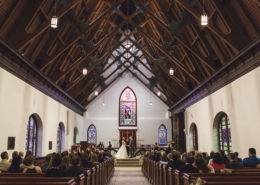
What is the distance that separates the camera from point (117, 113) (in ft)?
74.6

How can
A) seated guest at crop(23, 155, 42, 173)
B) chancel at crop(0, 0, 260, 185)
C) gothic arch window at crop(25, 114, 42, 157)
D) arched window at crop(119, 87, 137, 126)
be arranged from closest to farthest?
seated guest at crop(23, 155, 42, 173), chancel at crop(0, 0, 260, 185), gothic arch window at crop(25, 114, 42, 157), arched window at crop(119, 87, 137, 126)

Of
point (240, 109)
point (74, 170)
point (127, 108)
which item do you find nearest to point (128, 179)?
point (240, 109)

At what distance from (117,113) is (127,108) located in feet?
3.35

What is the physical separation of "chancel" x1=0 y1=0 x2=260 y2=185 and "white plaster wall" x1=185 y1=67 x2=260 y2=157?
1.5 inches

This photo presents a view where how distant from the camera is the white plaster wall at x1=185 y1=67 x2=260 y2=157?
823 centimetres

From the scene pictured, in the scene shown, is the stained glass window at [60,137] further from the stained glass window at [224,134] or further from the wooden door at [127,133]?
the stained glass window at [224,134]

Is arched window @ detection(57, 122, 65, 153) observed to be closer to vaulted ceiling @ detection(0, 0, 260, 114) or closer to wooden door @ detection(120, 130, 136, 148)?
vaulted ceiling @ detection(0, 0, 260, 114)

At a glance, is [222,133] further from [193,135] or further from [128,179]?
[128,179]

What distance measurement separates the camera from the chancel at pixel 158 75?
5340 millimetres

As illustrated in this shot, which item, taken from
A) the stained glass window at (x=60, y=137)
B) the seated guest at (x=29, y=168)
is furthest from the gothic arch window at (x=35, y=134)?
the seated guest at (x=29, y=168)

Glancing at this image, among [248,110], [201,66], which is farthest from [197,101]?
[248,110]

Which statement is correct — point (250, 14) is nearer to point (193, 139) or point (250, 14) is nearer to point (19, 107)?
point (19, 107)

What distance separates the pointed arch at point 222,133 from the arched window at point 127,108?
11.1m

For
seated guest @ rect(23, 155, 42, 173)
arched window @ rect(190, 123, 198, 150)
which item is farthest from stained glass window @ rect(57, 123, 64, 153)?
seated guest @ rect(23, 155, 42, 173)
